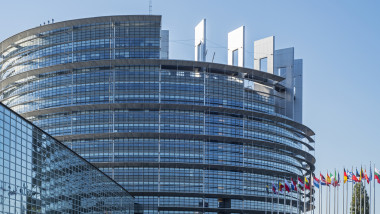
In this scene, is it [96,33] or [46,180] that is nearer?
[46,180]

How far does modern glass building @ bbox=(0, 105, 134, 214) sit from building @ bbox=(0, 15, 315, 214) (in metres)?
33.2

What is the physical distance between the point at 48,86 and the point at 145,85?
60.8 feet

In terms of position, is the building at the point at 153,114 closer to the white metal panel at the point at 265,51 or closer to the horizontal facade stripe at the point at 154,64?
the horizontal facade stripe at the point at 154,64

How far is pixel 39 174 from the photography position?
6066 cm

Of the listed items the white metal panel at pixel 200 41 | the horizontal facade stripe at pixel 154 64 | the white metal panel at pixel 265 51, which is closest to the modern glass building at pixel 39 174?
the horizontal facade stripe at pixel 154 64

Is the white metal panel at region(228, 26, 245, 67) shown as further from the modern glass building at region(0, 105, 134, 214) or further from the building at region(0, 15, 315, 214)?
the modern glass building at region(0, 105, 134, 214)

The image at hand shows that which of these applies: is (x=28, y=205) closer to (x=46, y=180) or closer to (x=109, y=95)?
(x=46, y=180)

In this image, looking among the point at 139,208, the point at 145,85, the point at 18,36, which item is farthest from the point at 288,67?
the point at 18,36

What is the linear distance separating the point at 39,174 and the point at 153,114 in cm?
5938

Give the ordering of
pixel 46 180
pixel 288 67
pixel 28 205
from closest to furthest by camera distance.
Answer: pixel 28 205 → pixel 46 180 → pixel 288 67

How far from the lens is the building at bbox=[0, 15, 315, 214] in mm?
117250

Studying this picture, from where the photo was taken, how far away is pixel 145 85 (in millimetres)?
119688

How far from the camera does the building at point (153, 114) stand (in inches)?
4616

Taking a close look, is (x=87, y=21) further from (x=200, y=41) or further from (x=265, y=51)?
(x=265, y=51)
